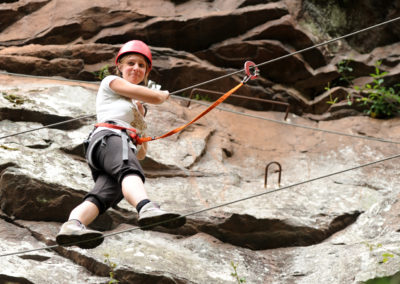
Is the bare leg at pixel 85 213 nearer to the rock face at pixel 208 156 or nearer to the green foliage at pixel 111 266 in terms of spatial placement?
the rock face at pixel 208 156

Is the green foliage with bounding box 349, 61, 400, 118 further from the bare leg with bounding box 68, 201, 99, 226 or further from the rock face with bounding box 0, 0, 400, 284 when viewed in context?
the bare leg with bounding box 68, 201, 99, 226

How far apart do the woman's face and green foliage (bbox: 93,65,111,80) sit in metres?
3.71

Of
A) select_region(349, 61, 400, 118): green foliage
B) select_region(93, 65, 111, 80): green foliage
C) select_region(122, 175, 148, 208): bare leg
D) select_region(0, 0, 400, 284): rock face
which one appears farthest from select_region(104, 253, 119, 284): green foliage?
select_region(349, 61, 400, 118): green foliage

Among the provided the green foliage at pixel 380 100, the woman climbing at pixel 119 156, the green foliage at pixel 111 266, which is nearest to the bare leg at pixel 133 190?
the woman climbing at pixel 119 156

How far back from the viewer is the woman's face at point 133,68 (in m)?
3.42

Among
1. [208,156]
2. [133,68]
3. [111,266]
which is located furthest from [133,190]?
[208,156]

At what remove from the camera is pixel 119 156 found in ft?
9.89

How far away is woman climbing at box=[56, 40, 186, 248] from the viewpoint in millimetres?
2777

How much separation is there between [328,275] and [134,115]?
209cm

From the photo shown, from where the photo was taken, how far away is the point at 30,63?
702 centimetres

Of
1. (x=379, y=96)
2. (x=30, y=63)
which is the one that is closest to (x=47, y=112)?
(x=30, y=63)

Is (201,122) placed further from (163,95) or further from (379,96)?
(163,95)

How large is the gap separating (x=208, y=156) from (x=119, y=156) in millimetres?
3045

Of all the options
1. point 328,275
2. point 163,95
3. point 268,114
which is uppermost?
point 163,95
